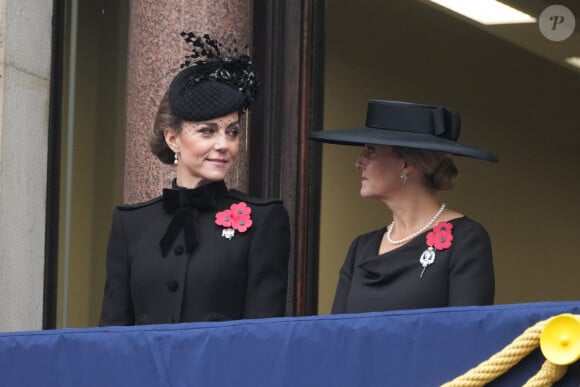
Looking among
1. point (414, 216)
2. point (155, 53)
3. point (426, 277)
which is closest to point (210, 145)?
point (414, 216)

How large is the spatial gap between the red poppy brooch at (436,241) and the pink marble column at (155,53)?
2077 mm

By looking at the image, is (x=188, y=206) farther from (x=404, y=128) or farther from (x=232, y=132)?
(x=404, y=128)

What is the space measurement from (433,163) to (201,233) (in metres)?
0.77

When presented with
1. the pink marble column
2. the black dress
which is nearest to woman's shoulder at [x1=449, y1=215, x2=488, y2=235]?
the black dress

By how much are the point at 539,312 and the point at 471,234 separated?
1.34 metres

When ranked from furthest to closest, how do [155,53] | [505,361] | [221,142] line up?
[155,53]
[221,142]
[505,361]

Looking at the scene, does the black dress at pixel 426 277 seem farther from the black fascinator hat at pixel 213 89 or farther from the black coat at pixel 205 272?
the black fascinator hat at pixel 213 89

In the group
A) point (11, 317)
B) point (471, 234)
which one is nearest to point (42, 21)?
point (11, 317)

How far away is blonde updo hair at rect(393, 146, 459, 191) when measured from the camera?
475 centimetres

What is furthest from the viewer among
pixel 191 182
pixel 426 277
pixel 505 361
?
pixel 191 182

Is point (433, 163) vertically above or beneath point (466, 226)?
above

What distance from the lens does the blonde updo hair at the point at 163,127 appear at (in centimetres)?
480

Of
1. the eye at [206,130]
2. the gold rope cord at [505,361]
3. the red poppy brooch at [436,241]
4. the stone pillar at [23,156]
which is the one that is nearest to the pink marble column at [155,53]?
the stone pillar at [23,156]

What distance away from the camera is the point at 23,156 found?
6938 mm
